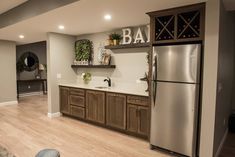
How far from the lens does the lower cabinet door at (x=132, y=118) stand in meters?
3.60

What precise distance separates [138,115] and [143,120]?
0.14 m

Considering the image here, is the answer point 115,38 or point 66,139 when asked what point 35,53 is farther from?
point 66,139

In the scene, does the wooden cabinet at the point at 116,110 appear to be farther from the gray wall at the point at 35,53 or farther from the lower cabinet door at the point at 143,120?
the gray wall at the point at 35,53

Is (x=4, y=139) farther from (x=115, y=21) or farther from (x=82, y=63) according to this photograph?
(x=115, y=21)

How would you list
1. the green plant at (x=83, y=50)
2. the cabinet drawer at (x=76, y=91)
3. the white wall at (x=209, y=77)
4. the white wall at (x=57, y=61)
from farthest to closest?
the green plant at (x=83, y=50)
the white wall at (x=57, y=61)
the cabinet drawer at (x=76, y=91)
the white wall at (x=209, y=77)

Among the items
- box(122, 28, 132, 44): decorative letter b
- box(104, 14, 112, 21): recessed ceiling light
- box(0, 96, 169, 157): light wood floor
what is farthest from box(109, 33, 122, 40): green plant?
box(0, 96, 169, 157): light wood floor

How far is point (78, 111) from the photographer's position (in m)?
4.73

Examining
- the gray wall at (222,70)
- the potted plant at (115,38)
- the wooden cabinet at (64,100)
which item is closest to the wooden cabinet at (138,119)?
the gray wall at (222,70)

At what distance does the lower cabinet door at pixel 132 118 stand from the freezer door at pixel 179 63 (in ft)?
3.07

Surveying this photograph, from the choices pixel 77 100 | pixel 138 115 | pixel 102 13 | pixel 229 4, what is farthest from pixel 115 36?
pixel 229 4

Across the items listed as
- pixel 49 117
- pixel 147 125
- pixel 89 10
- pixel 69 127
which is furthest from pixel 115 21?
pixel 49 117

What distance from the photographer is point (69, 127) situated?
4309 millimetres

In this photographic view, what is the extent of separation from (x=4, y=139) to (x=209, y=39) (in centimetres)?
402

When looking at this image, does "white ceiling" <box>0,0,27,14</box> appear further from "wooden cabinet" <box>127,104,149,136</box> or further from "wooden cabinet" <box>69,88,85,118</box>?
"wooden cabinet" <box>127,104,149,136</box>
